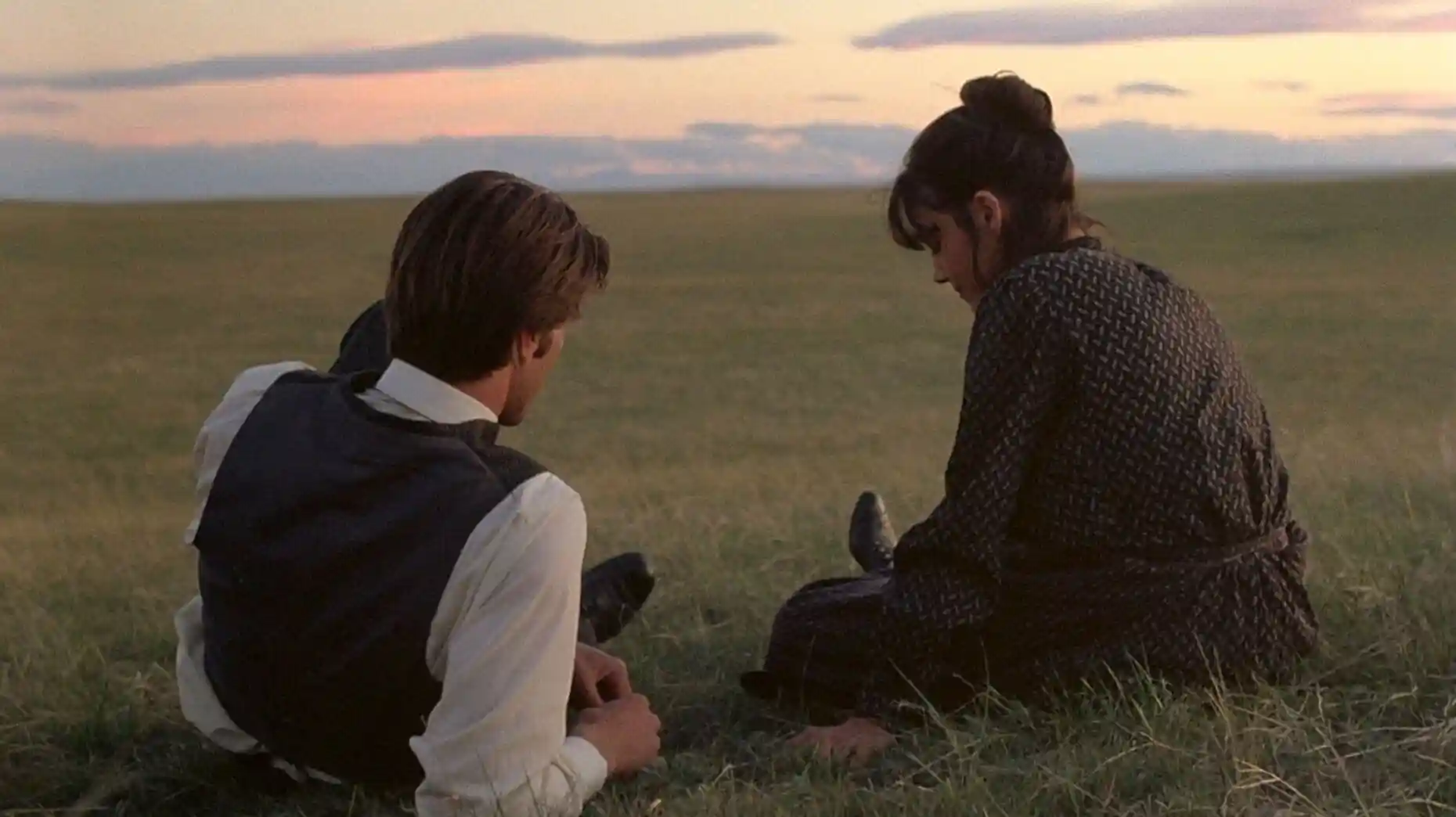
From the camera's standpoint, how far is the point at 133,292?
73.0 ft

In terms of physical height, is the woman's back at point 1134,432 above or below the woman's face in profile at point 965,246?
below

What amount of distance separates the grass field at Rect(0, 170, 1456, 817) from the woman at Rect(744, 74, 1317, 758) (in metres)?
0.12

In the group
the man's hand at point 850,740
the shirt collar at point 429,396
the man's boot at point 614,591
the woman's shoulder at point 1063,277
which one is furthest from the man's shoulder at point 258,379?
the woman's shoulder at point 1063,277

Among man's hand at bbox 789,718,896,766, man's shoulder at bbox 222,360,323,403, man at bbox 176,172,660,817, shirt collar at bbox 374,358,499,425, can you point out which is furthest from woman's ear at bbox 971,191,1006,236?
man's shoulder at bbox 222,360,323,403

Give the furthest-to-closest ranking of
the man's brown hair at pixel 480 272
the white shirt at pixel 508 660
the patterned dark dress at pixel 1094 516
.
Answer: the patterned dark dress at pixel 1094 516, the man's brown hair at pixel 480 272, the white shirt at pixel 508 660

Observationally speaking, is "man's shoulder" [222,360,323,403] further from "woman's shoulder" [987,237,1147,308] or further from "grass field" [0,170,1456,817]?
"woman's shoulder" [987,237,1147,308]

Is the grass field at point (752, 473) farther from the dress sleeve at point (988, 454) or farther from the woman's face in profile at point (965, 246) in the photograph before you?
the woman's face in profile at point (965, 246)

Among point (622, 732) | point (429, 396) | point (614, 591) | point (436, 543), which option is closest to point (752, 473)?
point (614, 591)

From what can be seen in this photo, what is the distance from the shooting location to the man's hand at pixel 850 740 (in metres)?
2.86

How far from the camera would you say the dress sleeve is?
2781 millimetres

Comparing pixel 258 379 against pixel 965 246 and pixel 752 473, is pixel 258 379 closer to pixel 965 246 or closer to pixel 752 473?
pixel 965 246

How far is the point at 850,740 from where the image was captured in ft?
9.55

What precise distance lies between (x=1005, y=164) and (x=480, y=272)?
1046 mm

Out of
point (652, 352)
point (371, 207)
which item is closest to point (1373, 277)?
point (652, 352)
